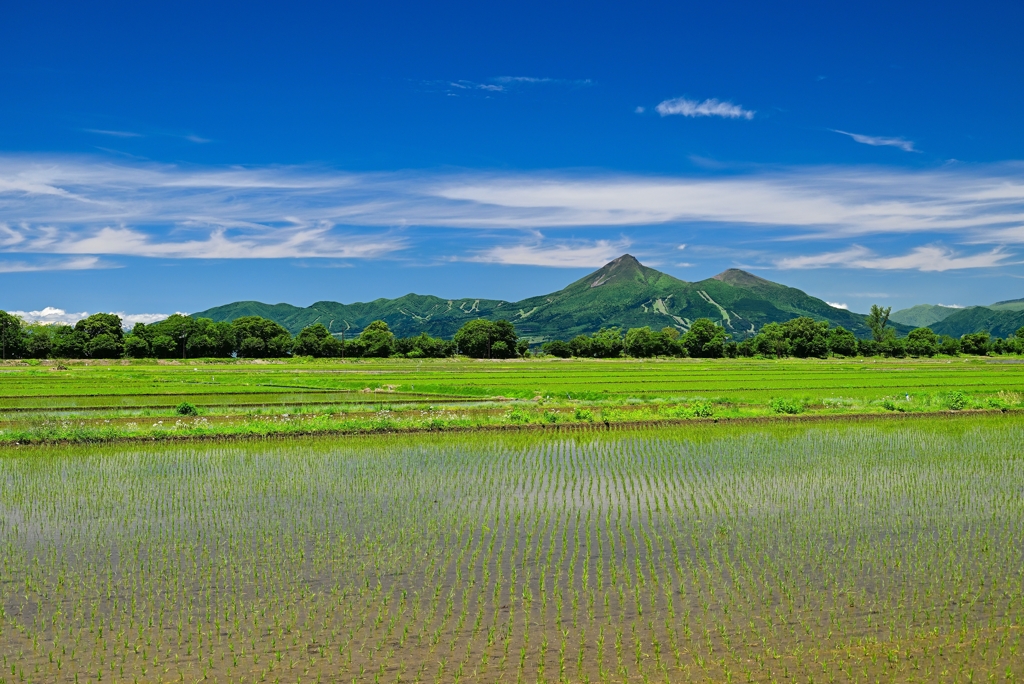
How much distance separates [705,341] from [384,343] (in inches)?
2187

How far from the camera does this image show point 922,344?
13250 centimetres

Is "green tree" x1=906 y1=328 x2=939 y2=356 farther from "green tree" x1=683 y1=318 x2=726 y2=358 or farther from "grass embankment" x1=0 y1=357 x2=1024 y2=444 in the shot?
"grass embankment" x1=0 y1=357 x2=1024 y2=444

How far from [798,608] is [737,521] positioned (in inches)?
146

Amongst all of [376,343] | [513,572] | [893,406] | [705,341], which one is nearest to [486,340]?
[376,343]

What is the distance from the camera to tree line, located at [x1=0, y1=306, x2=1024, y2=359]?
10369 centimetres

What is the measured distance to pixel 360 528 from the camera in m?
11.5

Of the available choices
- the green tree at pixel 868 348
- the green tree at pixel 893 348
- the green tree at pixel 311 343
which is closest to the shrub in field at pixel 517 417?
the green tree at pixel 311 343

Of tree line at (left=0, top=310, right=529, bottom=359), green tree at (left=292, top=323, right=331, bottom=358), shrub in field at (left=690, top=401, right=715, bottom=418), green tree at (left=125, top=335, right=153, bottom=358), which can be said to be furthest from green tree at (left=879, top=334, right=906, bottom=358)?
green tree at (left=125, top=335, right=153, bottom=358)

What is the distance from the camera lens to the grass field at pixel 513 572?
6.96m

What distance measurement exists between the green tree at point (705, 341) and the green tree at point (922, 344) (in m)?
34.7

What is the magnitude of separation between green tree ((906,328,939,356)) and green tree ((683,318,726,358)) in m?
34.7

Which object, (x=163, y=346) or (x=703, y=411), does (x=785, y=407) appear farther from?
(x=163, y=346)

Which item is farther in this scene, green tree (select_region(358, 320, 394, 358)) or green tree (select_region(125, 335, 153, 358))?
green tree (select_region(358, 320, 394, 358))

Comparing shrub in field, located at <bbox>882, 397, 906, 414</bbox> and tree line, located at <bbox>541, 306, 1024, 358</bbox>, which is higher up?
tree line, located at <bbox>541, 306, 1024, 358</bbox>
